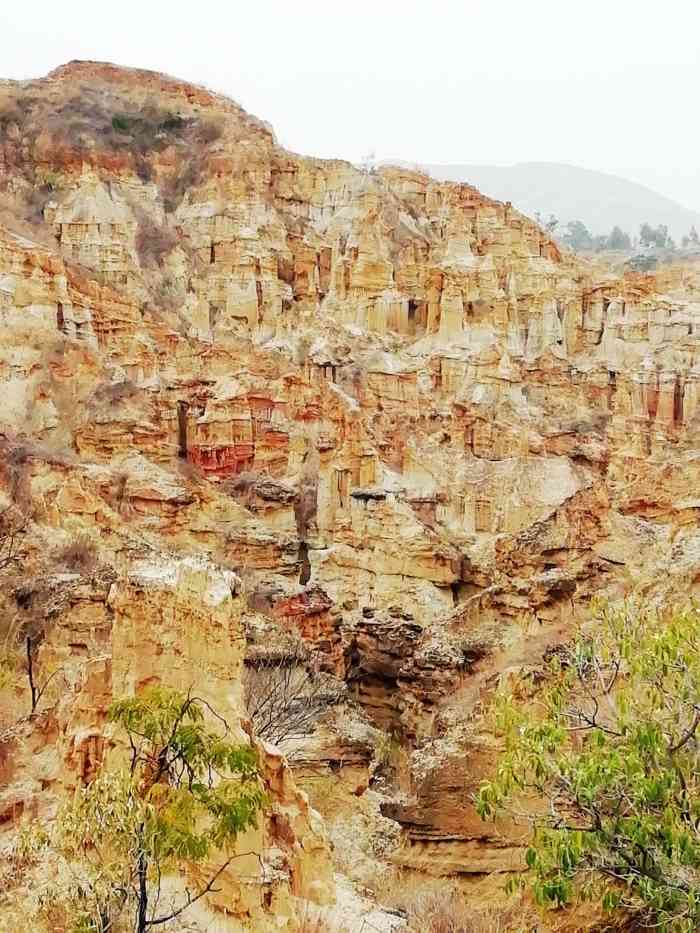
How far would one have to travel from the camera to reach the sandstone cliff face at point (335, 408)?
55.4 ft

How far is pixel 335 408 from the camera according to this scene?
101 feet

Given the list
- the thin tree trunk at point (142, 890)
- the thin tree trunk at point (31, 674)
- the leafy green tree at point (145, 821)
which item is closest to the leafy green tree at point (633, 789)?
the leafy green tree at point (145, 821)

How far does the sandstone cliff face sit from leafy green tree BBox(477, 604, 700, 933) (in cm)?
260

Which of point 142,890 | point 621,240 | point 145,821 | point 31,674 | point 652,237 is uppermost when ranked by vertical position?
point 652,237

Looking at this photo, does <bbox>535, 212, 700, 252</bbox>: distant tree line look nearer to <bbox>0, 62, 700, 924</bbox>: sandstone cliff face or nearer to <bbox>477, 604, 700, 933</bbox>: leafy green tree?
<bbox>0, 62, 700, 924</bbox>: sandstone cliff face

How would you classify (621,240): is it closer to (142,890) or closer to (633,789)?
(633,789)

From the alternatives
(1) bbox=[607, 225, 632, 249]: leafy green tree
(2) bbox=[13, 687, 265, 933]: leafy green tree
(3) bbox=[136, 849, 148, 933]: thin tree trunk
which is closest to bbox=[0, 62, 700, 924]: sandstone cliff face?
(2) bbox=[13, 687, 265, 933]: leafy green tree

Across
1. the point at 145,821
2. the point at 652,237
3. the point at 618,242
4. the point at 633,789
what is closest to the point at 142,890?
the point at 145,821

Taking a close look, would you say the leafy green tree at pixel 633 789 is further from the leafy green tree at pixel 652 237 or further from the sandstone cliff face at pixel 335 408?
the leafy green tree at pixel 652 237

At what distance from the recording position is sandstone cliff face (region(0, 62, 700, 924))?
665 inches

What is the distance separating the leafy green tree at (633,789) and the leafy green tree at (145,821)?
5.53 ft

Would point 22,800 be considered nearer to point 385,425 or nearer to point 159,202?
point 385,425

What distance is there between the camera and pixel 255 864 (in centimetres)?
707

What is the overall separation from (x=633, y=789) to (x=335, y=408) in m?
25.4
